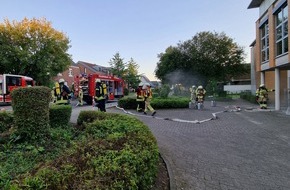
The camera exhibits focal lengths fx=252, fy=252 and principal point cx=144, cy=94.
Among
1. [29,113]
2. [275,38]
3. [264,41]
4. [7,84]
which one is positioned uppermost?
[264,41]

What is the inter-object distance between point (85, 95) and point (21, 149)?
51.0 ft

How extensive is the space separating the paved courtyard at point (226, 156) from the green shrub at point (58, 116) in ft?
9.12

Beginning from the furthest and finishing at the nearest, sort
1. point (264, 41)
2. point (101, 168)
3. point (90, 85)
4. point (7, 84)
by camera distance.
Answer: point (7, 84) → point (90, 85) → point (264, 41) → point (101, 168)

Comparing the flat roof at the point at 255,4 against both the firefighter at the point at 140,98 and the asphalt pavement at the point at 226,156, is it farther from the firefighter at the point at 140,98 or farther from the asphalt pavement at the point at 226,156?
the asphalt pavement at the point at 226,156

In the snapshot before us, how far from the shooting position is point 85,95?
20125mm

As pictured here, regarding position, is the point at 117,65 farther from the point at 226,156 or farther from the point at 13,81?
the point at 226,156

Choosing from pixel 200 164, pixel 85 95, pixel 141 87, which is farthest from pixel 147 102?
pixel 200 164

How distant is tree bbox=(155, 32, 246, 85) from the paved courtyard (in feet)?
85.0

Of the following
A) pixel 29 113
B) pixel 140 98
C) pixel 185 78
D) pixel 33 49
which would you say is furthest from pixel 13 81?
pixel 185 78

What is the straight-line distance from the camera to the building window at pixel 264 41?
1864 cm

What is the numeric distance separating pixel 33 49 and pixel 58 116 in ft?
85.6

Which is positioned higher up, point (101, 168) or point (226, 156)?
point (101, 168)

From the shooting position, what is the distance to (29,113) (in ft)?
17.6

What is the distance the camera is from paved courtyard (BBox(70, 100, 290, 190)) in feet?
14.0
